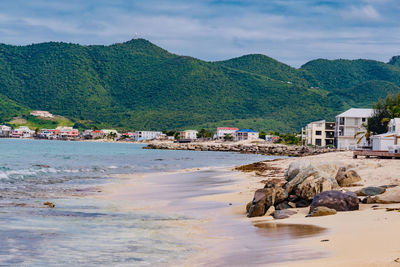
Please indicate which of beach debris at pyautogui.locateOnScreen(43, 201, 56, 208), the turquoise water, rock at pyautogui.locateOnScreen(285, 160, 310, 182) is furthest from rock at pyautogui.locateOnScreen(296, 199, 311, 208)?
beach debris at pyautogui.locateOnScreen(43, 201, 56, 208)

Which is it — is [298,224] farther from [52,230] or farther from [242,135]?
[242,135]

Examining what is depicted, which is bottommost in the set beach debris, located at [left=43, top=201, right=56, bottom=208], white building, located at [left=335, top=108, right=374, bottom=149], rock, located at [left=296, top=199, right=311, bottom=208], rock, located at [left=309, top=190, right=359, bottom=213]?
beach debris, located at [left=43, top=201, right=56, bottom=208]

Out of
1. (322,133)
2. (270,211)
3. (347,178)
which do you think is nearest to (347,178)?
(347,178)

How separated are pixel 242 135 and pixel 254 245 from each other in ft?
616

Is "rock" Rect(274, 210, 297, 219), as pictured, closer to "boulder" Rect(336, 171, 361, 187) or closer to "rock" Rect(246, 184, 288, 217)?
"rock" Rect(246, 184, 288, 217)

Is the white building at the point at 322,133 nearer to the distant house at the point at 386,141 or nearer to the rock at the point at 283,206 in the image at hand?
the distant house at the point at 386,141

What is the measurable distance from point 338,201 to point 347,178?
7410mm

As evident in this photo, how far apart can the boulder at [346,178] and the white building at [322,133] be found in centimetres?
9831

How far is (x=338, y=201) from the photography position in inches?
576

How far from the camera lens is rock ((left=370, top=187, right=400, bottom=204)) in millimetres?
15227

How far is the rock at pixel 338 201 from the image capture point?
47.6ft

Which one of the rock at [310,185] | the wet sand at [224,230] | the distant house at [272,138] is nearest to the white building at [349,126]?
the distant house at [272,138]

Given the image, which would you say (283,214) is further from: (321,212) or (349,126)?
(349,126)

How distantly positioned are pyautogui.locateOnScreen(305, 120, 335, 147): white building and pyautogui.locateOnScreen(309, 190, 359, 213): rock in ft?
348
